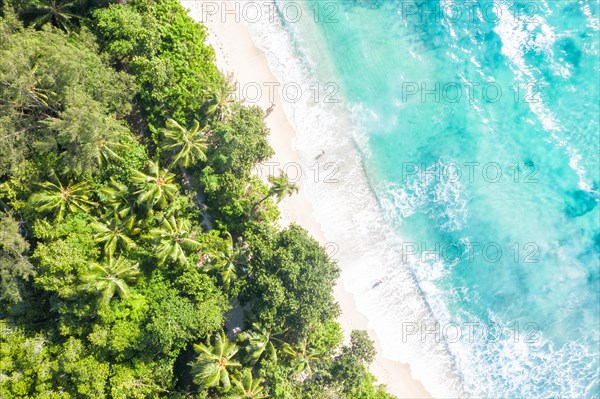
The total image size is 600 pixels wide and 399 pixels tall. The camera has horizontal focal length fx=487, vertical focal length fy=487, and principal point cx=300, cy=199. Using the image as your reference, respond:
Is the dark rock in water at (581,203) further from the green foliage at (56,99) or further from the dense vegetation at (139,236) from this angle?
the green foliage at (56,99)

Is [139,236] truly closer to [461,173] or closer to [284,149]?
[284,149]

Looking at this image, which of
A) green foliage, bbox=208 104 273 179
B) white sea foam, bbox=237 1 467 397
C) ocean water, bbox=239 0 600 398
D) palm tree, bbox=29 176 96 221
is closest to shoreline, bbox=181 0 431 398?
white sea foam, bbox=237 1 467 397

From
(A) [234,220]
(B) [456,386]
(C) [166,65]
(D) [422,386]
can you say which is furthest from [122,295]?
(B) [456,386]

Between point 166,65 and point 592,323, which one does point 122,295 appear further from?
point 592,323

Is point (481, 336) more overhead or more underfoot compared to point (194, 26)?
more underfoot

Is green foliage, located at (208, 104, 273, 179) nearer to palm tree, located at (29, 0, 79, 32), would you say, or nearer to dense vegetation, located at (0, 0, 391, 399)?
dense vegetation, located at (0, 0, 391, 399)

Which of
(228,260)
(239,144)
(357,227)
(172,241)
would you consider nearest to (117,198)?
(172,241)
